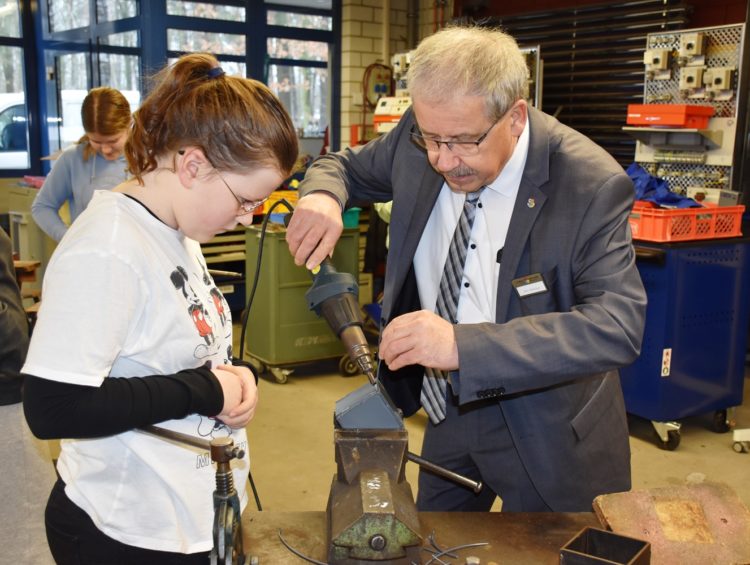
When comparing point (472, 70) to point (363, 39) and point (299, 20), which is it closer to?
point (363, 39)

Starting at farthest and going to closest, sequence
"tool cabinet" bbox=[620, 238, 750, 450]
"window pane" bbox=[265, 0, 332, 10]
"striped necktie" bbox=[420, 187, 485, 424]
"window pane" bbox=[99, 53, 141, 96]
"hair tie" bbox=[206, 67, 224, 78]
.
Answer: "window pane" bbox=[265, 0, 332, 10] < "window pane" bbox=[99, 53, 141, 96] < "tool cabinet" bbox=[620, 238, 750, 450] < "striped necktie" bbox=[420, 187, 485, 424] < "hair tie" bbox=[206, 67, 224, 78]

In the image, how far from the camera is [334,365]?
4.68 meters

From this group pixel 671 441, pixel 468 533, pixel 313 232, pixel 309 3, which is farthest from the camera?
pixel 309 3

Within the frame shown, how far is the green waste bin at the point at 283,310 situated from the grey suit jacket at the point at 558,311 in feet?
8.26

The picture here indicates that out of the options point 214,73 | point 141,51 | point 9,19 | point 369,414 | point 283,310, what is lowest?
point 283,310

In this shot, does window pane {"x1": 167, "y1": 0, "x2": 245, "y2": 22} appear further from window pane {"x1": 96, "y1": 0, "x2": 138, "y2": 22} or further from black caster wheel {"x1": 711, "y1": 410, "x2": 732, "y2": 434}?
black caster wheel {"x1": 711, "y1": 410, "x2": 732, "y2": 434}

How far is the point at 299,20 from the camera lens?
709 cm

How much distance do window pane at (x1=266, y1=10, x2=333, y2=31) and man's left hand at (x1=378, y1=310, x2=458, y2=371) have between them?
6.21m

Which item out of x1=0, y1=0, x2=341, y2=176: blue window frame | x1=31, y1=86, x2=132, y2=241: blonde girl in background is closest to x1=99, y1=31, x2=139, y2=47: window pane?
x1=0, y1=0, x2=341, y2=176: blue window frame

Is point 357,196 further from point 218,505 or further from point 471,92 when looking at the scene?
point 218,505

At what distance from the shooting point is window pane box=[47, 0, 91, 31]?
23.5 feet

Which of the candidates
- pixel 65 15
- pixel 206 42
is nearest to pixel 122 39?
pixel 206 42

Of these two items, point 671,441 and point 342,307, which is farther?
point 671,441

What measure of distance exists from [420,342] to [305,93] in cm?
648
